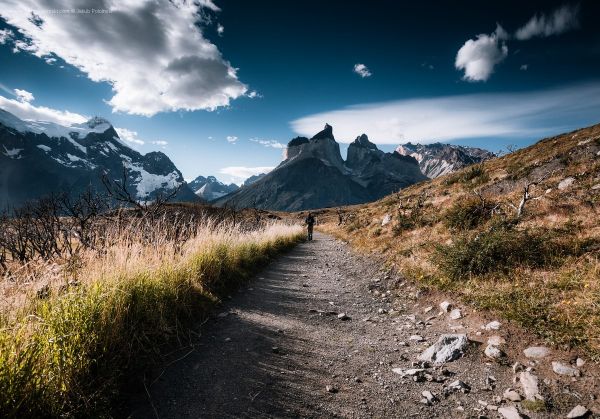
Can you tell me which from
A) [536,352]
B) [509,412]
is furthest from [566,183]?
[509,412]

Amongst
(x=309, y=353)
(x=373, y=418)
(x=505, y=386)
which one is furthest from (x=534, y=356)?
(x=309, y=353)

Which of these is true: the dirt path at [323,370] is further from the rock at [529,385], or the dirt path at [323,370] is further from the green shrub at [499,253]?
the green shrub at [499,253]

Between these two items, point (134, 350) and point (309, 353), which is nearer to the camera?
point (134, 350)

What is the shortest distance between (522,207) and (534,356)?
740 centimetres

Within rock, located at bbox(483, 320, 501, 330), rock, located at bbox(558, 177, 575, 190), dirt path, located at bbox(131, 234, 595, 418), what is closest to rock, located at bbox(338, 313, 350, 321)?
dirt path, located at bbox(131, 234, 595, 418)

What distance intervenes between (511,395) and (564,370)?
872mm

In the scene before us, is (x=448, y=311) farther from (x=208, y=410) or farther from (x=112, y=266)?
(x=112, y=266)

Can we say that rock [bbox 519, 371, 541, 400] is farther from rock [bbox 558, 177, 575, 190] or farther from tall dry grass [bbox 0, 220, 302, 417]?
rock [bbox 558, 177, 575, 190]

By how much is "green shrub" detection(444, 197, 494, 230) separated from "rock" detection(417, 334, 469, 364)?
6944mm

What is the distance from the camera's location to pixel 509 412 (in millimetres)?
3373

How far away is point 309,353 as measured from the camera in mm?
5086

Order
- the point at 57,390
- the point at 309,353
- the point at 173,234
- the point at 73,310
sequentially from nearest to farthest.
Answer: the point at 57,390
the point at 73,310
the point at 309,353
the point at 173,234

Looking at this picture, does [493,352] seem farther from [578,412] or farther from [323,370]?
[323,370]

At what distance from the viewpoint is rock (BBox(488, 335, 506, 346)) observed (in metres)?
4.77
